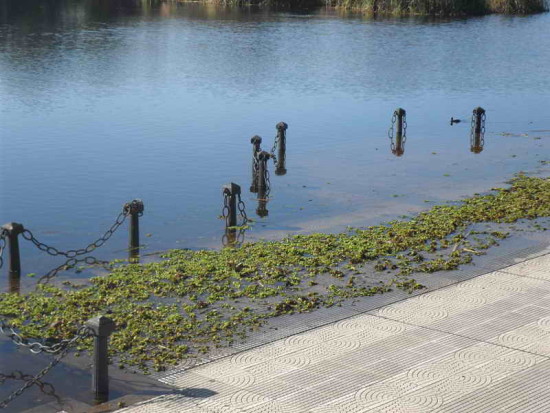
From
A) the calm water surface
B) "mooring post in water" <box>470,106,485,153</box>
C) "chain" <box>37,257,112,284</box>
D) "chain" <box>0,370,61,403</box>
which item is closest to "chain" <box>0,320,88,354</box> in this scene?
"chain" <box>0,370,61,403</box>

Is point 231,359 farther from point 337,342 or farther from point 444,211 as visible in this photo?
point 444,211

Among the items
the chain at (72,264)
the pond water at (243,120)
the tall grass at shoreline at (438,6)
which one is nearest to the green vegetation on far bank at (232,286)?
the chain at (72,264)

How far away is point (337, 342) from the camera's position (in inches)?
442

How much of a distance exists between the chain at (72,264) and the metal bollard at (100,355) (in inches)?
187

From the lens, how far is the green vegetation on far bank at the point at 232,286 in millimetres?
11594

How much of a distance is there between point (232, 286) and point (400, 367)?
3.46 m

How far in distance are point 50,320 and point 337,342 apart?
344cm

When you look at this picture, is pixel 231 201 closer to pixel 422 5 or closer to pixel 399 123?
pixel 399 123

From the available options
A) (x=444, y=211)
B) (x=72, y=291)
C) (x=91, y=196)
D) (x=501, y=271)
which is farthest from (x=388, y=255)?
(x=91, y=196)

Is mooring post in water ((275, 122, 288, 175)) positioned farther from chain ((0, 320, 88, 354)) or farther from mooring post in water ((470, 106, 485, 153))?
chain ((0, 320, 88, 354))

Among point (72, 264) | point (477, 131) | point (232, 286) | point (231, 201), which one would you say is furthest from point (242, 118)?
point (232, 286)

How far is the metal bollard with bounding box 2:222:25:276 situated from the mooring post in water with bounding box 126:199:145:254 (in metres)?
1.79

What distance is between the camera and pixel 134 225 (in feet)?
51.2

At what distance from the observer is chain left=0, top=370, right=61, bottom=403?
10.1m
